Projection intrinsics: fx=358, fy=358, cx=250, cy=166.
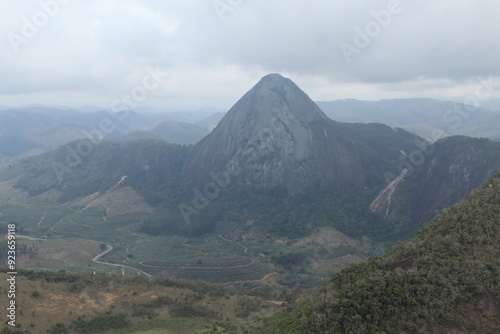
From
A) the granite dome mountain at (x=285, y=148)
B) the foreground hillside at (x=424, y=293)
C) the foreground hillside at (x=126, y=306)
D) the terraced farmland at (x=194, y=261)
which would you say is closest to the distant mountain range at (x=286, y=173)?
the granite dome mountain at (x=285, y=148)

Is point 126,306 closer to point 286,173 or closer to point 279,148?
point 286,173

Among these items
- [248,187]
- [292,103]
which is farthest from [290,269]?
[292,103]

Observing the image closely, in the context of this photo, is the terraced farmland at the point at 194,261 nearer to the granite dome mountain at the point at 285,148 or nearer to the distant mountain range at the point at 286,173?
the distant mountain range at the point at 286,173

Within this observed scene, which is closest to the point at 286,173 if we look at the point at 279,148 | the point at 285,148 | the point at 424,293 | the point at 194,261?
the point at 285,148

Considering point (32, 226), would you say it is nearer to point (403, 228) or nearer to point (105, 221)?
point (105, 221)

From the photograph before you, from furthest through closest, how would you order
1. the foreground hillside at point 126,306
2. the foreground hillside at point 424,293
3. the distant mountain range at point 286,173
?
the distant mountain range at point 286,173 < the foreground hillside at point 126,306 < the foreground hillside at point 424,293

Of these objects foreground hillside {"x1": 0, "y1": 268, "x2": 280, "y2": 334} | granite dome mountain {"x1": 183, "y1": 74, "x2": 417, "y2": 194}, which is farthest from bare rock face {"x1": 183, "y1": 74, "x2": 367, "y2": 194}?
foreground hillside {"x1": 0, "y1": 268, "x2": 280, "y2": 334}
